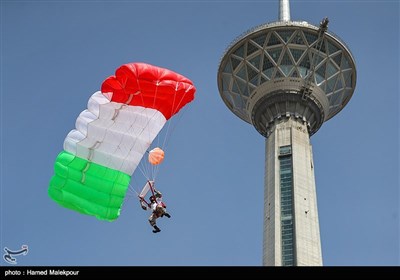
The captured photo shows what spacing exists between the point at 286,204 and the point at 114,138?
28.7 m

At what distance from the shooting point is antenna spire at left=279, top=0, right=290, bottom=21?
3752 inches

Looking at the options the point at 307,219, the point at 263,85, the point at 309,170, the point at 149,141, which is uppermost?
the point at 263,85

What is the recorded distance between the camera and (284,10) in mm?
96500

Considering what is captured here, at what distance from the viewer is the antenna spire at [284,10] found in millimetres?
95312

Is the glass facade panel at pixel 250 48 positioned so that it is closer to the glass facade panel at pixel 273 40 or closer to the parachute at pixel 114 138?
the glass facade panel at pixel 273 40

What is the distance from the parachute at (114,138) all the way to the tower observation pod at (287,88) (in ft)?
87.5

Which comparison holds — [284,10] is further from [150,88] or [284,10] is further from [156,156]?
[156,156]

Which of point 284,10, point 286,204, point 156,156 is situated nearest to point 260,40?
point 284,10

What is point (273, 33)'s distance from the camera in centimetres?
8669

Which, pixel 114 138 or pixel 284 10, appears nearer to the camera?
pixel 114 138
